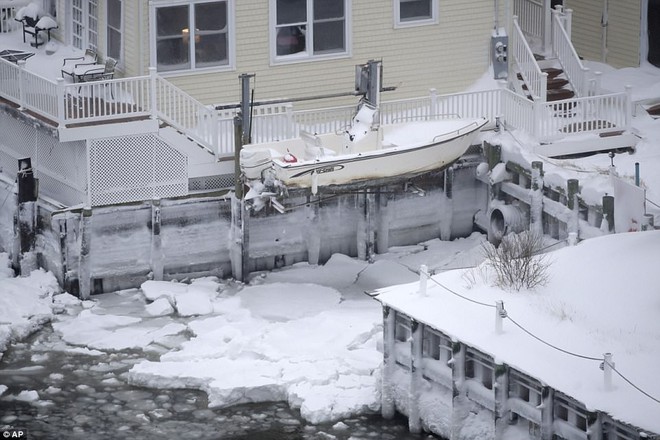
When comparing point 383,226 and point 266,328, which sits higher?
point 383,226

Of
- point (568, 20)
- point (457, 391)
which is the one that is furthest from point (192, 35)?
point (457, 391)

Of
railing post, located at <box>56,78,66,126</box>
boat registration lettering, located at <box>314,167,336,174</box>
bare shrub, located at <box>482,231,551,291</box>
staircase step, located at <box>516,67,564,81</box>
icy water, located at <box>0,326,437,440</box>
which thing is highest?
railing post, located at <box>56,78,66,126</box>

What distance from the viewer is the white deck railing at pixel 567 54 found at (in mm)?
40281

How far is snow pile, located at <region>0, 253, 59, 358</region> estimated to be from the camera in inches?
1374

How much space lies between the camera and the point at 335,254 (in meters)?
38.6

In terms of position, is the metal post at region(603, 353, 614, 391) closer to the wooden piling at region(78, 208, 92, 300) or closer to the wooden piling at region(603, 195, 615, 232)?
the wooden piling at region(603, 195, 615, 232)

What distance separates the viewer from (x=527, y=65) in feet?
131

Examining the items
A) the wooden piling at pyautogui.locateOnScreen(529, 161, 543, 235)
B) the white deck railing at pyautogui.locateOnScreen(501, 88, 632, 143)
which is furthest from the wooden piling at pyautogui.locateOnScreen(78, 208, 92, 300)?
the white deck railing at pyautogui.locateOnScreen(501, 88, 632, 143)

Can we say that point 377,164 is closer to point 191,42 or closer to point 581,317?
point 191,42

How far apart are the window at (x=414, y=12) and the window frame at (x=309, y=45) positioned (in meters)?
1.12

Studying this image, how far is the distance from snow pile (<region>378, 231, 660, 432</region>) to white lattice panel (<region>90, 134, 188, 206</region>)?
23.2 ft

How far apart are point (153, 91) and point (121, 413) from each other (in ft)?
23.5

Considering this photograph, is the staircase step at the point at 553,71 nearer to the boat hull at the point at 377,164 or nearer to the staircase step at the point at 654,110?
the staircase step at the point at 654,110

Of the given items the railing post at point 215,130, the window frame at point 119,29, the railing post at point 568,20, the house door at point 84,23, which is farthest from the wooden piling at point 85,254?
the railing post at point 568,20
